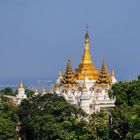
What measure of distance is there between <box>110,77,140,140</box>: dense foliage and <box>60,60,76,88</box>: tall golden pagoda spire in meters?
13.6

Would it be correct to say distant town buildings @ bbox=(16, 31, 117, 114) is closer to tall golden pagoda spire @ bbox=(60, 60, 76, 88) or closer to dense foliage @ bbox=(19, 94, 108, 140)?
tall golden pagoda spire @ bbox=(60, 60, 76, 88)

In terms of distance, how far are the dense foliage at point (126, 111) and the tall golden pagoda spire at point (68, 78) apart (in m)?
13.6

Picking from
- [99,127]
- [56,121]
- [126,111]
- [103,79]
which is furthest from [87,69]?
[99,127]

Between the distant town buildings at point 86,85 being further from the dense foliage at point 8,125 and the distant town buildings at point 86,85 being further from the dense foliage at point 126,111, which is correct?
the dense foliage at point 8,125

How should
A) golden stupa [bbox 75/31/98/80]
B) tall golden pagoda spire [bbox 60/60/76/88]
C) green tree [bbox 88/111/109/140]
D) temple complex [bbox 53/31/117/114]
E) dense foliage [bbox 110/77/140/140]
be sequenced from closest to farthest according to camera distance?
1. dense foliage [bbox 110/77/140/140]
2. green tree [bbox 88/111/109/140]
3. temple complex [bbox 53/31/117/114]
4. tall golden pagoda spire [bbox 60/60/76/88]
5. golden stupa [bbox 75/31/98/80]

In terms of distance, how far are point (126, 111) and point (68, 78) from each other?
19.9 meters

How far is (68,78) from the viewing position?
191ft

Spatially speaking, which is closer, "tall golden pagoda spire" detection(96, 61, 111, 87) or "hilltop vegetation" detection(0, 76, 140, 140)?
"hilltop vegetation" detection(0, 76, 140, 140)

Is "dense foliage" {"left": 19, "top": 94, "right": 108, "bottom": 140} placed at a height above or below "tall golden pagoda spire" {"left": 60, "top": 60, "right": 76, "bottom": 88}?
below

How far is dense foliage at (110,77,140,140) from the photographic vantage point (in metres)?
36.0

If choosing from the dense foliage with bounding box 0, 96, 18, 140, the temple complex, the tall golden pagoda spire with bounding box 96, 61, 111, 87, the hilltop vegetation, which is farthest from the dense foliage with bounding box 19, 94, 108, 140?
the tall golden pagoda spire with bounding box 96, 61, 111, 87

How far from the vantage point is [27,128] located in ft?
137

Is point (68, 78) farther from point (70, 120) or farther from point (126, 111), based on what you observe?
point (126, 111)

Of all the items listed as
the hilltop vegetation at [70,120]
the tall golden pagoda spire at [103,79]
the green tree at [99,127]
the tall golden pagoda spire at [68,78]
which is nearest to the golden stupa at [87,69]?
the tall golden pagoda spire at [68,78]
